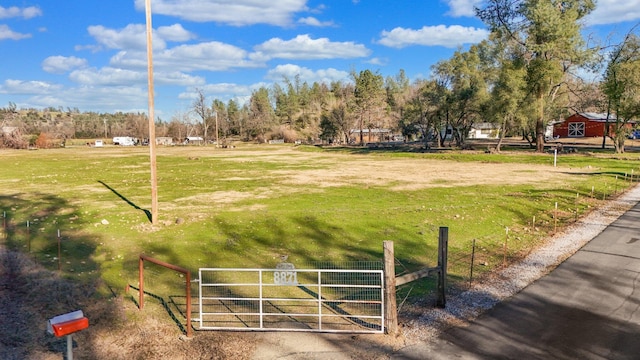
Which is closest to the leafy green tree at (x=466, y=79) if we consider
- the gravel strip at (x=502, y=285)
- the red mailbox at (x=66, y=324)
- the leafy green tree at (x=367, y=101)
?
the leafy green tree at (x=367, y=101)

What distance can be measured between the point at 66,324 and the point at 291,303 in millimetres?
6112

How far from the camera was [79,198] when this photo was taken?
28.0m

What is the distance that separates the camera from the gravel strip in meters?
A: 10.0

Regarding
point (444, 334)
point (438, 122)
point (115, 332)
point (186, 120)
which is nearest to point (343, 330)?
point (444, 334)

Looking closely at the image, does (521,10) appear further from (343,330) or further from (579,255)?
(343,330)

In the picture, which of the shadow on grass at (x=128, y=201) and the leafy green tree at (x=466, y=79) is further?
the leafy green tree at (x=466, y=79)

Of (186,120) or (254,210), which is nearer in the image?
(254,210)

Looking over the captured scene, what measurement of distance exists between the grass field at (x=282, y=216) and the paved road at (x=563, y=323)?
2730 mm

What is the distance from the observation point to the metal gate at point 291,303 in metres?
9.86

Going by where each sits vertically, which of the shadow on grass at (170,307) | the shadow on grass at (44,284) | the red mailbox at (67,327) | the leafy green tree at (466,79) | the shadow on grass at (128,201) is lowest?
the shadow on grass at (170,307)

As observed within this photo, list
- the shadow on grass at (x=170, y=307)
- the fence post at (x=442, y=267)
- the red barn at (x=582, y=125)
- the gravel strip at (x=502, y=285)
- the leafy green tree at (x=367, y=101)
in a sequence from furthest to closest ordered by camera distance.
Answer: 1. the leafy green tree at (x=367, y=101)
2. the red barn at (x=582, y=125)
3. the fence post at (x=442, y=267)
4. the shadow on grass at (x=170, y=307)
5. the gravel strip at (x=502, y=285)

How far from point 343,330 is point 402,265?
535 centimetres

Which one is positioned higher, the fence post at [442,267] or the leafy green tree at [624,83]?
the leafy green tree at [624,83]

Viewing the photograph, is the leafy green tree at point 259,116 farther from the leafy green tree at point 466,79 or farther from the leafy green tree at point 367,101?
the leafy green tree at point 466,79
